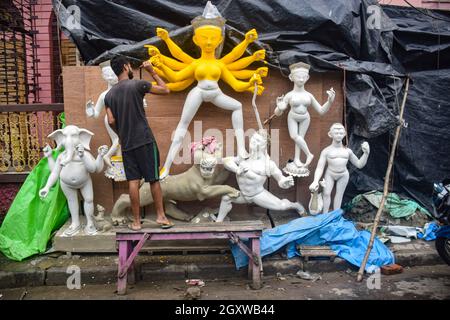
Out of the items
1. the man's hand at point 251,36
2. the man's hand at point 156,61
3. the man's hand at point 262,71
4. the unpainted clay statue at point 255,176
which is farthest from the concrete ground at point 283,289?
the man's hand at point 251,36

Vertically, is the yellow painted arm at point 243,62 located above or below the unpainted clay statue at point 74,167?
above

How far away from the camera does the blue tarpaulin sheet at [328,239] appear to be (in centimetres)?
500

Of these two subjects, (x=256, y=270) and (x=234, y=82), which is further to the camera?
(x=234, y=82)

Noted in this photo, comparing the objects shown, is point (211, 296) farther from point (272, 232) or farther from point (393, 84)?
point (393, 84)

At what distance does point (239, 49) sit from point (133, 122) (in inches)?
76.0

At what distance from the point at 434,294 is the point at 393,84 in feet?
10.2

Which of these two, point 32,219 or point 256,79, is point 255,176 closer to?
point 256,79

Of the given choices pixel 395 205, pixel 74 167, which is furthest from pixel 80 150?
pixel 395 205

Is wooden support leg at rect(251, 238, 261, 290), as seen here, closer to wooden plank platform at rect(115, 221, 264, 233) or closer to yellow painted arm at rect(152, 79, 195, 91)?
wooden plank platform at rect(115, 221, 264, 233)

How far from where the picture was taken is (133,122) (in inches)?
171

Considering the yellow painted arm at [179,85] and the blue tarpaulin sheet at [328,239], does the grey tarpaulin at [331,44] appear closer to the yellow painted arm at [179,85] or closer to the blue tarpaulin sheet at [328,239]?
the yellow painted arm at [179,85]

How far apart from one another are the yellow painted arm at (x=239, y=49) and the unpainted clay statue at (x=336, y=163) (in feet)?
5.38

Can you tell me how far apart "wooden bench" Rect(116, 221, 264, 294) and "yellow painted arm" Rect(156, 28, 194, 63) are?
7.59 ft

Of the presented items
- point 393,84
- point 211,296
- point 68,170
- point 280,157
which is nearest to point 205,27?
point 280,157
